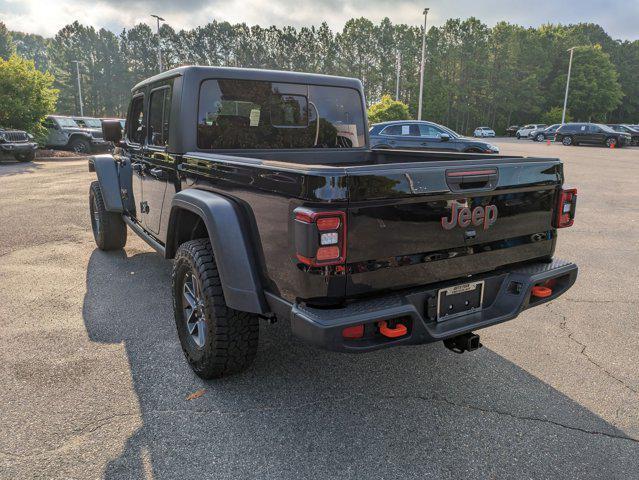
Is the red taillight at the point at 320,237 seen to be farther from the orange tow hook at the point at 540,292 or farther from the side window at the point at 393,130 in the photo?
the side window at the point at 393,130

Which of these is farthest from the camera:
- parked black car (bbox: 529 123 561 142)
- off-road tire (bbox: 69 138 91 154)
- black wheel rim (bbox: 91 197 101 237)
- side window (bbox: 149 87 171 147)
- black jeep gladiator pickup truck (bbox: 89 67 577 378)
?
parked black car (bbox: 529 123 561 142)

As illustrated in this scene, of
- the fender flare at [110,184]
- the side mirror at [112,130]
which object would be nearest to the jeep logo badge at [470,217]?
the side mirror at [112,130]

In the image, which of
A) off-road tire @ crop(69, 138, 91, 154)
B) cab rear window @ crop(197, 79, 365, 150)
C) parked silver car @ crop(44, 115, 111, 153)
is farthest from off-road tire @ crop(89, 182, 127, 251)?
off-road tire @ crop(69, 138, 91, 154)

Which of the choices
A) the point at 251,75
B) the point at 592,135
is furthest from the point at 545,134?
the point at 251,75

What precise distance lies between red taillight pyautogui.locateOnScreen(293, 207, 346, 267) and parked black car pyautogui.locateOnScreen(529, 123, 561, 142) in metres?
40.8

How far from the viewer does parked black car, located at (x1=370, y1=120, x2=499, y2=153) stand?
51.0 feet

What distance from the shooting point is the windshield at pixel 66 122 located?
73.1 ft

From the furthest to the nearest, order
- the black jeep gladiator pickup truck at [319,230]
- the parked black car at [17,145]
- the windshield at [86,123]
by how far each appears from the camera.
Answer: the windshield at [86,123]
the parked black car at [17,145]
the black jeep gladiator pickup truck at [319,230]

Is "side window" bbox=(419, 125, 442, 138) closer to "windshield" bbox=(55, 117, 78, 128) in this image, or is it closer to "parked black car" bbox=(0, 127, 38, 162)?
"parked black car" bbox=(0, 127, 38, 162)

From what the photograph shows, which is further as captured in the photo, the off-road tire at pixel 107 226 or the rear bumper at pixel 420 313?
the off-road tire at pixel 107 226

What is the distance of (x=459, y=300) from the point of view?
2584mm

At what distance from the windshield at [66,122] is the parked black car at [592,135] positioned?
30.7 metres

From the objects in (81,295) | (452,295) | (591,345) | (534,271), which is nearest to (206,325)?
(452,295)

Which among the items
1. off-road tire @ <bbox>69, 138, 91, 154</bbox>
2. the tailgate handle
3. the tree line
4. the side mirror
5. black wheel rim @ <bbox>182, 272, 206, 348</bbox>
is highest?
the tree line
